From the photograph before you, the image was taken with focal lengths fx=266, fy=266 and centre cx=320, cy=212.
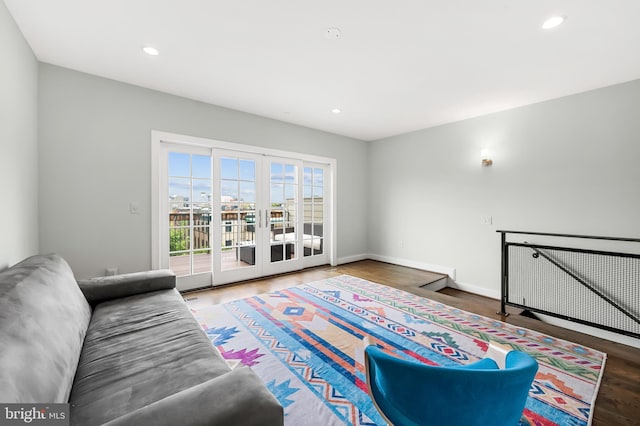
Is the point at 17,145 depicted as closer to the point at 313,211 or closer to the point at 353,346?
the point at 353,346

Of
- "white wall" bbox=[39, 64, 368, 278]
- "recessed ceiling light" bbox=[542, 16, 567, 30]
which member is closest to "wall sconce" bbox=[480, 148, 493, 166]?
"recessed ceiling light" bbox=[542, 16, 567, 30]

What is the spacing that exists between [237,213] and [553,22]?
3916mm

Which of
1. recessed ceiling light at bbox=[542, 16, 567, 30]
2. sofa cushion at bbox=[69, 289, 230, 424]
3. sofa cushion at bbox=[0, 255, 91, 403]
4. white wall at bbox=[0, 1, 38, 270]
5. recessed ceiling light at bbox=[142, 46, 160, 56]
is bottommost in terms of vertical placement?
sofa cushion at bbox=[69, 289, 230, 424]

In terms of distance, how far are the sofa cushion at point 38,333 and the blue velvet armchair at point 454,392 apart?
109 cm

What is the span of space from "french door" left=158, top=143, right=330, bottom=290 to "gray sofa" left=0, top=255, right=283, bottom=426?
1.68 m

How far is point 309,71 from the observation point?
2.79 metres

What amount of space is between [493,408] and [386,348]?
151cm

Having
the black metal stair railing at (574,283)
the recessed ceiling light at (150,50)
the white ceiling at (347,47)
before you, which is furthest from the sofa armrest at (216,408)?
the black metal stair railing at (574,283)

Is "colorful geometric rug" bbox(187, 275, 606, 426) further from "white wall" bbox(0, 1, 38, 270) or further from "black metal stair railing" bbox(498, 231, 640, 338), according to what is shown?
"white wall" bbox(0, 1, 38, 270)

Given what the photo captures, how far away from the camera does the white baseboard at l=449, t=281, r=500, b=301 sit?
390 cm

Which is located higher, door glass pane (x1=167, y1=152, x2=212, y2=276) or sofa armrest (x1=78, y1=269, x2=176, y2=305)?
door glass pane (x1=167, y1=152, x2=212, y2=276)

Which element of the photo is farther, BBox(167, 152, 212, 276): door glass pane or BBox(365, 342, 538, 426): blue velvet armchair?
BBox(167, 152, 212, 276): door glass pane

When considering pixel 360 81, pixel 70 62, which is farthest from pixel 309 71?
pixel 70 62

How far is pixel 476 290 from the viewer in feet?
13.5
